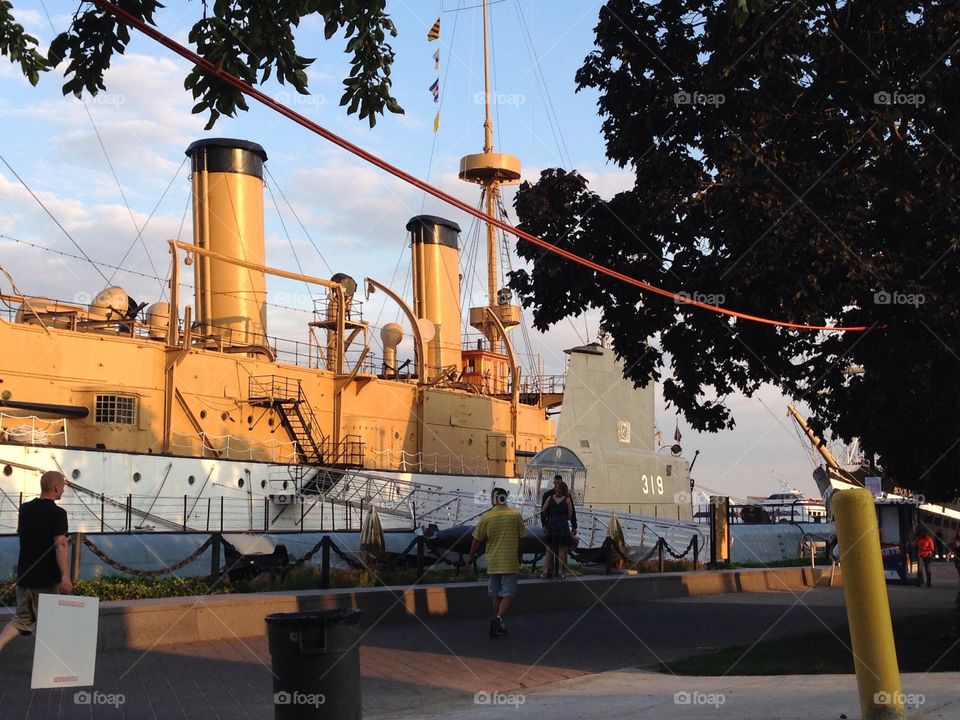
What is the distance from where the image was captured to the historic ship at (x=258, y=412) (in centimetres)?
2662

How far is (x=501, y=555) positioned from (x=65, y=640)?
6.99 metres

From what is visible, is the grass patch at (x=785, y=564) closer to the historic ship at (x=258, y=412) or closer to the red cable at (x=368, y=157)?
the historic ship at (x=258, y=412)

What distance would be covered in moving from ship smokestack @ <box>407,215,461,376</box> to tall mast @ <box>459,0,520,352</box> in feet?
7.39

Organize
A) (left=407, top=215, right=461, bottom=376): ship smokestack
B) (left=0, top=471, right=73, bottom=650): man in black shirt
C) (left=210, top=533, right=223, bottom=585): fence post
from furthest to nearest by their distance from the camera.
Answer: (left=407, top=215, right=461, bottom=376): ship smokestack → (left=210, top=533, right=223, bottom=585): fence post → (left=0, top=471, right=73, bottom=650): man in black shirt

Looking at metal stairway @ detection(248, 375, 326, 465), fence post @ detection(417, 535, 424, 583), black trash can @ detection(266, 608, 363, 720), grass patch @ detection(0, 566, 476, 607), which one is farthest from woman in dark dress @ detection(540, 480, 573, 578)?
metal stairway @ detection(248, 375, 326, 465)

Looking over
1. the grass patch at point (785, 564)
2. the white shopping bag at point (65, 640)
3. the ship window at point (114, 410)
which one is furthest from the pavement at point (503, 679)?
the ship window at point (114, 410)

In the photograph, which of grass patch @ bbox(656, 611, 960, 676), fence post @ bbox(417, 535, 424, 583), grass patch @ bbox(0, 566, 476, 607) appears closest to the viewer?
grass patch @ bbox(656, 611, 960, 676)

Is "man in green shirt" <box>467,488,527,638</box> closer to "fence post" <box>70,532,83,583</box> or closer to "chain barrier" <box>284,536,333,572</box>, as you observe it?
"chain barrier" <box>284,536,333,572</box>

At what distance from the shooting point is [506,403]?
141ft

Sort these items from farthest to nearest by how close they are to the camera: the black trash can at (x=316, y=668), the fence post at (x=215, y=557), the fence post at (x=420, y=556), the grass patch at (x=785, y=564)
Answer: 1. the grass patch at (x=785, y=564)
2. the fence post at (x=420, y=556)
3. the fence post at (x=215, y=557)
4. the black trash can at (x=316, y=668)

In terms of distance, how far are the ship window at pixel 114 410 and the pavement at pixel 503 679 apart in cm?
1435

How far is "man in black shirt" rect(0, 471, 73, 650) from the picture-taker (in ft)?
31.2

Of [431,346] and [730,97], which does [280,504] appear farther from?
[730,97]

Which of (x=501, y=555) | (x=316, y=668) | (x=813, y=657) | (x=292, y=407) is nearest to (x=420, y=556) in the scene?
(x=501, y=555)
